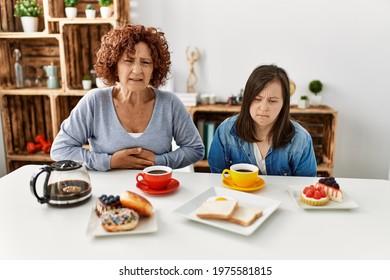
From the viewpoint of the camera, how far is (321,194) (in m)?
1.14

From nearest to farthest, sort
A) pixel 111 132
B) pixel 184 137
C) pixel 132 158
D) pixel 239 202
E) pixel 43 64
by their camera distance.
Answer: pixel 239 202 → pixel 132 158 → pixel 111 132 → pixel 184 137 → pixel 43 64

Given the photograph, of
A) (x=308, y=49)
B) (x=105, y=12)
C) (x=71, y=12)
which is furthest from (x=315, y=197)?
(x=71, y=12)

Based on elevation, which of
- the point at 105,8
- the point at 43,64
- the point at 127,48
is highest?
the point at 105,8

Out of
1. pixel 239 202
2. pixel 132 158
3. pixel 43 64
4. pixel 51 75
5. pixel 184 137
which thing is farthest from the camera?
pixel 43 64

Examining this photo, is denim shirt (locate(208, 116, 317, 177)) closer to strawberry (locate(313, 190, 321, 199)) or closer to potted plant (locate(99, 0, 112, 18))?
strawberry (locate(313, 190, 321, 199))

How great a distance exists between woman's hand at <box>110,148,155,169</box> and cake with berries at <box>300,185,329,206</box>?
0.68m

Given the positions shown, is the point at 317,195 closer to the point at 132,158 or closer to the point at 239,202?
the point at 239,202

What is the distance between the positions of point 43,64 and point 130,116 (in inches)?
72.2

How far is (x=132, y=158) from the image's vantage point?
1.54 metres

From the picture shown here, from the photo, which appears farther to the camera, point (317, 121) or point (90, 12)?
point (317, 121)

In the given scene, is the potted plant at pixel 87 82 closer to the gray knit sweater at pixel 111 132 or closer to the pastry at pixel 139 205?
the gray knit sweater at pixel 111 132

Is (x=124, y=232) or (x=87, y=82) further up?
(x=87, y=82)

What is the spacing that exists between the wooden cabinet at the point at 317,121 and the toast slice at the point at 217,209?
5.67 feet
